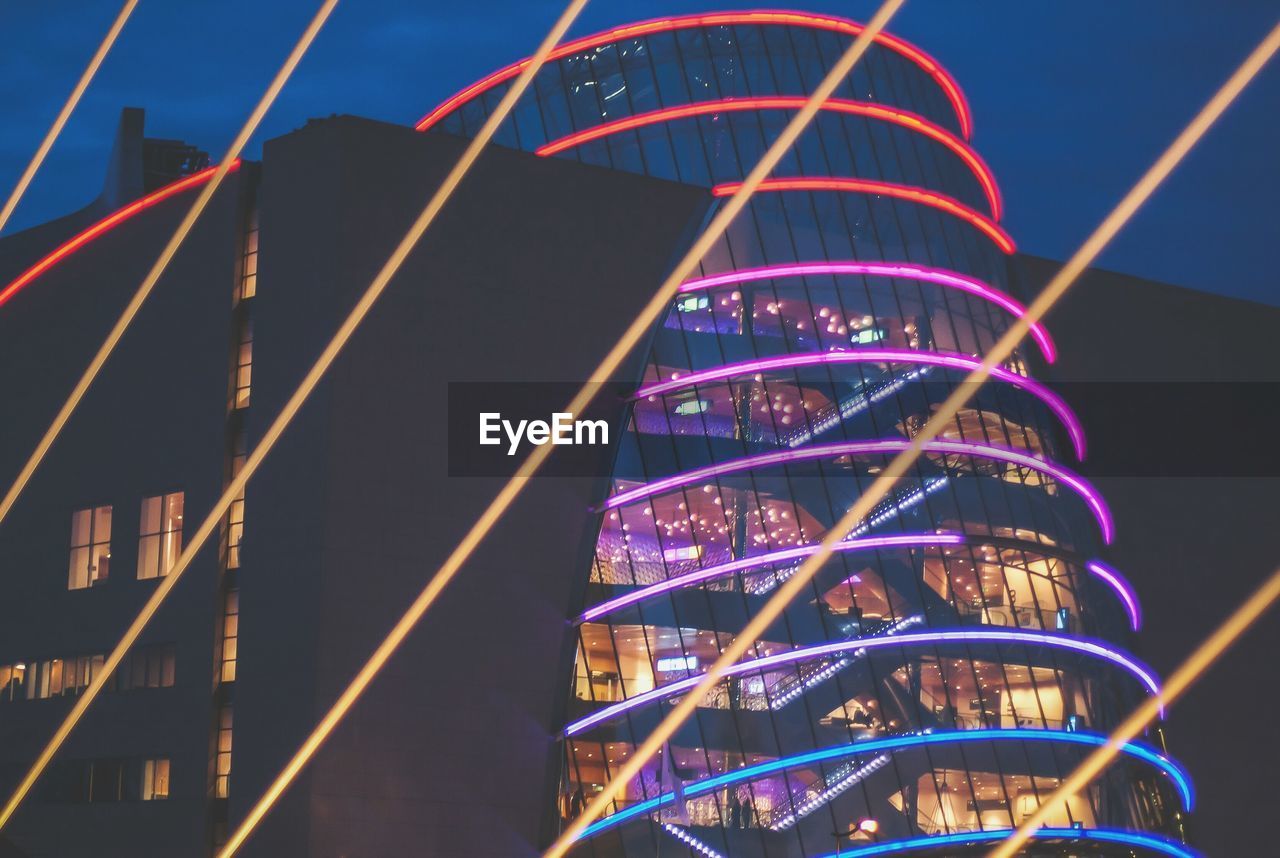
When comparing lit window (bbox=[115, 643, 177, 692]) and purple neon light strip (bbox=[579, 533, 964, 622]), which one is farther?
lit window (bbox=[115, 643, 177, 692])

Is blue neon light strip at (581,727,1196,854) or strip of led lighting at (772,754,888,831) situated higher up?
blue neon light strip at (581,727,1196,854)

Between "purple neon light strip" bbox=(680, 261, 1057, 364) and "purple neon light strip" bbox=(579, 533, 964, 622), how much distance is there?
→ 6687mm

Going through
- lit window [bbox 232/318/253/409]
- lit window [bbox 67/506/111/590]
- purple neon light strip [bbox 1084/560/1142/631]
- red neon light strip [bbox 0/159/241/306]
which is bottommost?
purple neon light strip [bbox 1084/560/1142/631]

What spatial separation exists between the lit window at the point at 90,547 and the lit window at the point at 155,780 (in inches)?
197

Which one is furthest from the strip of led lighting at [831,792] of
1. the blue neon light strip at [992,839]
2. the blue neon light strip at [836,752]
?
the blue neon light strip at [992,839]

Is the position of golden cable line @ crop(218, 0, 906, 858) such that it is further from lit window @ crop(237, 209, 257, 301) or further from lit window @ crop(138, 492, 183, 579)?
lit window @ crop(237, 209, 257, 301)

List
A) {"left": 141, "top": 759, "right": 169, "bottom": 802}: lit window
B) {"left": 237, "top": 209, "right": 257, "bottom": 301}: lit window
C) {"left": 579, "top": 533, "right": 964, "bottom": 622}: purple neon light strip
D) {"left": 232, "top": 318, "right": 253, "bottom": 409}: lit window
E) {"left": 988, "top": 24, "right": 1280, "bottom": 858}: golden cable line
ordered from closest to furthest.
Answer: {"left": 988, "top": 24, "right": 1280, "bottom": 858}: golden cable line
{"left": 141, "top": 759, "right": 169, "bottom": 802}: lit window
{"left": 579, "top": 533, "right": 964, "bottom": 622}: purple neon light strip
{"left": 232, "top": 318, "right": 253, "bottom": 409}: lit window
{"left": 237, "top": 209, "right": 257, "bottom": 301}: lit window

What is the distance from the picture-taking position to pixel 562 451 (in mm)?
37531

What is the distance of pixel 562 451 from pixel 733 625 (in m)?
5.42

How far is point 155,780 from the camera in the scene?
36156 mm

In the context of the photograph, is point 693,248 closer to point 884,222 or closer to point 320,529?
point 884,222

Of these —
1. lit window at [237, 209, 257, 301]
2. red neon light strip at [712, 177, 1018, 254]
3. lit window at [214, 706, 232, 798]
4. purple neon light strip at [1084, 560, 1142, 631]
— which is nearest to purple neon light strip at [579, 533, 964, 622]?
purple neon light strip at [1084, 560, 1142, 631]

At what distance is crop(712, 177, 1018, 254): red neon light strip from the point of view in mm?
40094

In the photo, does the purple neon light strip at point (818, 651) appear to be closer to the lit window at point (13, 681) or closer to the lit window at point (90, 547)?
the lit window at point (90, 547)
